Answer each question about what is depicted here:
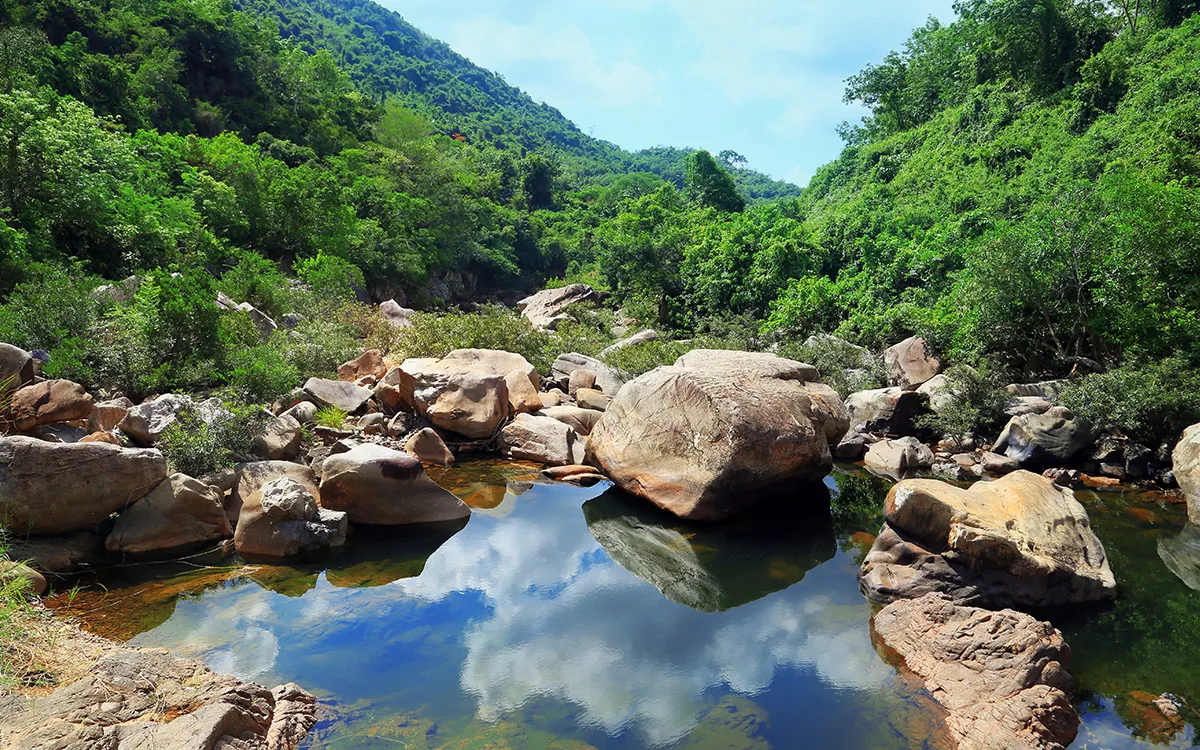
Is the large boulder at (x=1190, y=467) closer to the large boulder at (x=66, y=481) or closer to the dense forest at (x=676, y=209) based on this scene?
the dense forest at (x=676, y=209)

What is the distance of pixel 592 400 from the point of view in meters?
15.3

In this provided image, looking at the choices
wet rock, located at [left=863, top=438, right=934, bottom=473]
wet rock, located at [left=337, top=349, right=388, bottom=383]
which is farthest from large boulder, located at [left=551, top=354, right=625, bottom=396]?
wet rock, located at [left=863, top=438, right=934, bottom=473]

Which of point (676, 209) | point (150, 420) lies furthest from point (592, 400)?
point (676, 209)

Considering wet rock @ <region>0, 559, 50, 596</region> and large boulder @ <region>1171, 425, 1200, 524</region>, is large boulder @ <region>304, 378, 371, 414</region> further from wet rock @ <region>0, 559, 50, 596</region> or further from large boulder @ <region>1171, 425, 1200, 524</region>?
large boulder @ <region>1171, 425, 1200, 524</region>

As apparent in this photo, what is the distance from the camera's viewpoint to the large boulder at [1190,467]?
32.9ft

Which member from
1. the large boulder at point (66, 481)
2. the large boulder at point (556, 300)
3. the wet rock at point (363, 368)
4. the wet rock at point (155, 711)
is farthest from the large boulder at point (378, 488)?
the large boulder at point (556, 300)

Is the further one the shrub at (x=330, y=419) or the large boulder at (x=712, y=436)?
the shrub at (x=330, y=419)

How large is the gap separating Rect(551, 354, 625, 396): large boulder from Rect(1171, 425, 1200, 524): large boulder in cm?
1006

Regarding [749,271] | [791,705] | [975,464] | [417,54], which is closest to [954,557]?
[791,705]

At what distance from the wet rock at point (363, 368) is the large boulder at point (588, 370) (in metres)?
4.22

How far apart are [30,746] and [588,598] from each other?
522cm

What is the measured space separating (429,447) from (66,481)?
18.5 ft

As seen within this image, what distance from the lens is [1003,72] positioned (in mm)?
28844

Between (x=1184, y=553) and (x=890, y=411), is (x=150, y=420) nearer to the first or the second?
(x=890, y=411)
